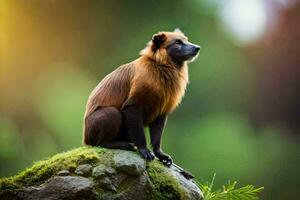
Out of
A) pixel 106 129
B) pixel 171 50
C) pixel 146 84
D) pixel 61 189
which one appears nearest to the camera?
pixel 61 189

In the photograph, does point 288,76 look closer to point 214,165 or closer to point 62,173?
point 214,165

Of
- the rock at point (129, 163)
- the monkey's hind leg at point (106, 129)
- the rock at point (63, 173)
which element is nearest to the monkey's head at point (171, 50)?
the monkey's hind leg at point (106, 129)

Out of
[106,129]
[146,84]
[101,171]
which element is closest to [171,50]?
[146,84]

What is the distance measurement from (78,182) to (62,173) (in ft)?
0.42

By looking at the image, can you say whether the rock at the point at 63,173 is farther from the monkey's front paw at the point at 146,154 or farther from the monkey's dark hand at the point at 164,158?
the monkey's dark hand at the point at 164,158

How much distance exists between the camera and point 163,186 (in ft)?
11.8

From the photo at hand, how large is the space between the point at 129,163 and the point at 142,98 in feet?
2.01

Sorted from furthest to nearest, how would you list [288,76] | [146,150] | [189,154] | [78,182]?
[288,76] < [189,154] < [146,150] < [78,182]

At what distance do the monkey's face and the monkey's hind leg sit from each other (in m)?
0.65

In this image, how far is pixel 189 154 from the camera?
6.36 m

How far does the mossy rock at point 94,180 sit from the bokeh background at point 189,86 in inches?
97.1

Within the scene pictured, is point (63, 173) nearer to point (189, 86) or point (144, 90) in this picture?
point (144, 90)

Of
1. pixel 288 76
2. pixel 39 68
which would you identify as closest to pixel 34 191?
pixel 39 68

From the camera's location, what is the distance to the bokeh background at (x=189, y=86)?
6172 millimetres
